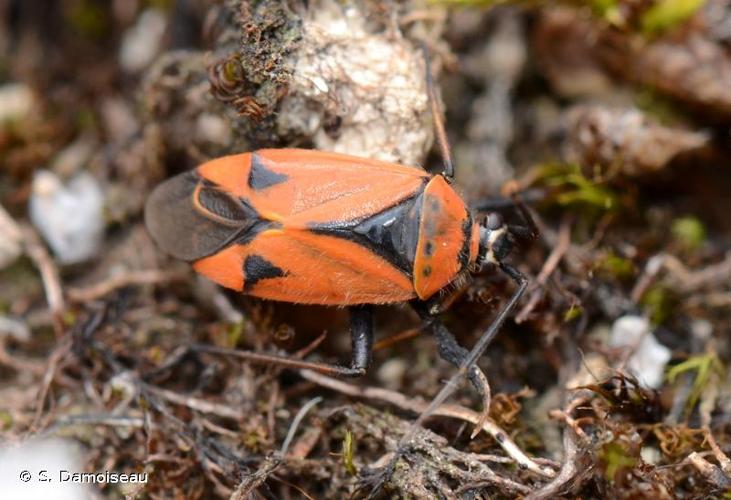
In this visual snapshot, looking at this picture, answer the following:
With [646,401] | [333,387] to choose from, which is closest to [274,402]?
[333,387]

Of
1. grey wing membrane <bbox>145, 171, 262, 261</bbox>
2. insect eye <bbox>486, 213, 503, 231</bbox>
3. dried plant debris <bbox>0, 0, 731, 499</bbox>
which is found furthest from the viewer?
insect eye <bbox>486, 213, 503, 231</bbox>

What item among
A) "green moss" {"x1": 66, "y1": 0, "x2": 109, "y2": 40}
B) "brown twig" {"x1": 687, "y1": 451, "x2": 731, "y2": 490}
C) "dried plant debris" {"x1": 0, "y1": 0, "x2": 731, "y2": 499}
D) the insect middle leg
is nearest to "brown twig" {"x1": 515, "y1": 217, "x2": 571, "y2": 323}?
"dried plant debris" {"x1": 0, "y1": 0, "x2": 731, "y2": 499}

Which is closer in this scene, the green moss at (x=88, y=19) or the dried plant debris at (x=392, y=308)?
the dried plant debris at (x=392, y=308)

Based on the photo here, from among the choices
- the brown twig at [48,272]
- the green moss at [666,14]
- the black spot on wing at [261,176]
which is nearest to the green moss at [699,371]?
the green moss at [666,14]

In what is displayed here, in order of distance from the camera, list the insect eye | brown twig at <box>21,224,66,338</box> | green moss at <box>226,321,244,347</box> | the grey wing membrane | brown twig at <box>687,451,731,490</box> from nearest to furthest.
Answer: brown twig at <box>687,451,731,490</box> < the grey wing membrane < the insect eye < green moss at <box>226,321,244,347</box> < brown twig at <box>21,224,66,338</box>

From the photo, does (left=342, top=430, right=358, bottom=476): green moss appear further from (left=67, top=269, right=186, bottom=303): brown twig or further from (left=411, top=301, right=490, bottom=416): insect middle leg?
(left=67, top=269, right=186, bottom=303): brown twig

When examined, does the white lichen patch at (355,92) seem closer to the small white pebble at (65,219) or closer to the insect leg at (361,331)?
the insect leg at (361,331)

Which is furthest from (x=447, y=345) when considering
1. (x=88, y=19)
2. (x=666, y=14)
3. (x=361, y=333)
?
(x=88, y=19)

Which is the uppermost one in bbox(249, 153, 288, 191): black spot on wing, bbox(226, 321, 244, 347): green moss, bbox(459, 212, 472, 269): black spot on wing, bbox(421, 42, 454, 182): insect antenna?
bbox(421, 42, 454, 182): insect antenna
